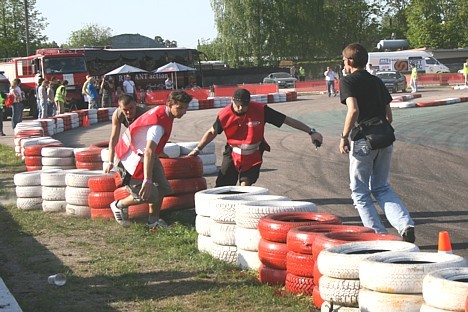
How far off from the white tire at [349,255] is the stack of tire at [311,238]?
27 cm

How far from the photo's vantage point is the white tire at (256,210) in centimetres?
677

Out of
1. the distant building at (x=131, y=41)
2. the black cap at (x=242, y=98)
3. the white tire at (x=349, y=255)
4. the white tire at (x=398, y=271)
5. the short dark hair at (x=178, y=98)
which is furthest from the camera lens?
the distant building at (x=131, y=41)

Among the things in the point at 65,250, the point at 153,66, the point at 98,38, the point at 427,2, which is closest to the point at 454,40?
the point at 427,2

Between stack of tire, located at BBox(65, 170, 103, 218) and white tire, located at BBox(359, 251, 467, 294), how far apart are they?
5653 millimetres

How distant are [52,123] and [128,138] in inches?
635

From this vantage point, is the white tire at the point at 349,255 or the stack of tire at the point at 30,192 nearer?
the white tire at the point at 349,255

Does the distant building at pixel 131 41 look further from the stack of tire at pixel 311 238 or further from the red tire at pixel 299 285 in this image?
the red tire at pixel 299 285

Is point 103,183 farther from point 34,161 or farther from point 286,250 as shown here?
point 34,161

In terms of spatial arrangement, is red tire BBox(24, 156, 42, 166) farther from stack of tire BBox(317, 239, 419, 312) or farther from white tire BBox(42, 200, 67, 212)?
stack of tire BBox(317, 239, 419, 312)

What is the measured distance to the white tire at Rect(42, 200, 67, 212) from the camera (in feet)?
34.8

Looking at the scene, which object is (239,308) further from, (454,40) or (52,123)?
(454,40)

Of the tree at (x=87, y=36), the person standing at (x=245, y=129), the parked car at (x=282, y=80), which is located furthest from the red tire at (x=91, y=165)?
the tree at (x=87, y=36)

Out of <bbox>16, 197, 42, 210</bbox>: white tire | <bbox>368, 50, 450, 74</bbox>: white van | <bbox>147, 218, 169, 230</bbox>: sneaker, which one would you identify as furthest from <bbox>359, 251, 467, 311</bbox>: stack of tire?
<bbox>368, 50, 450, 74</bbox>: white van

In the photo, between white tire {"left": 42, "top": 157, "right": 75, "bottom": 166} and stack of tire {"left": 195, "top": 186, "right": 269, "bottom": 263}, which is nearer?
stack of tire {"left": 195, "top": 186, "right": 269, "bottom": 263}
